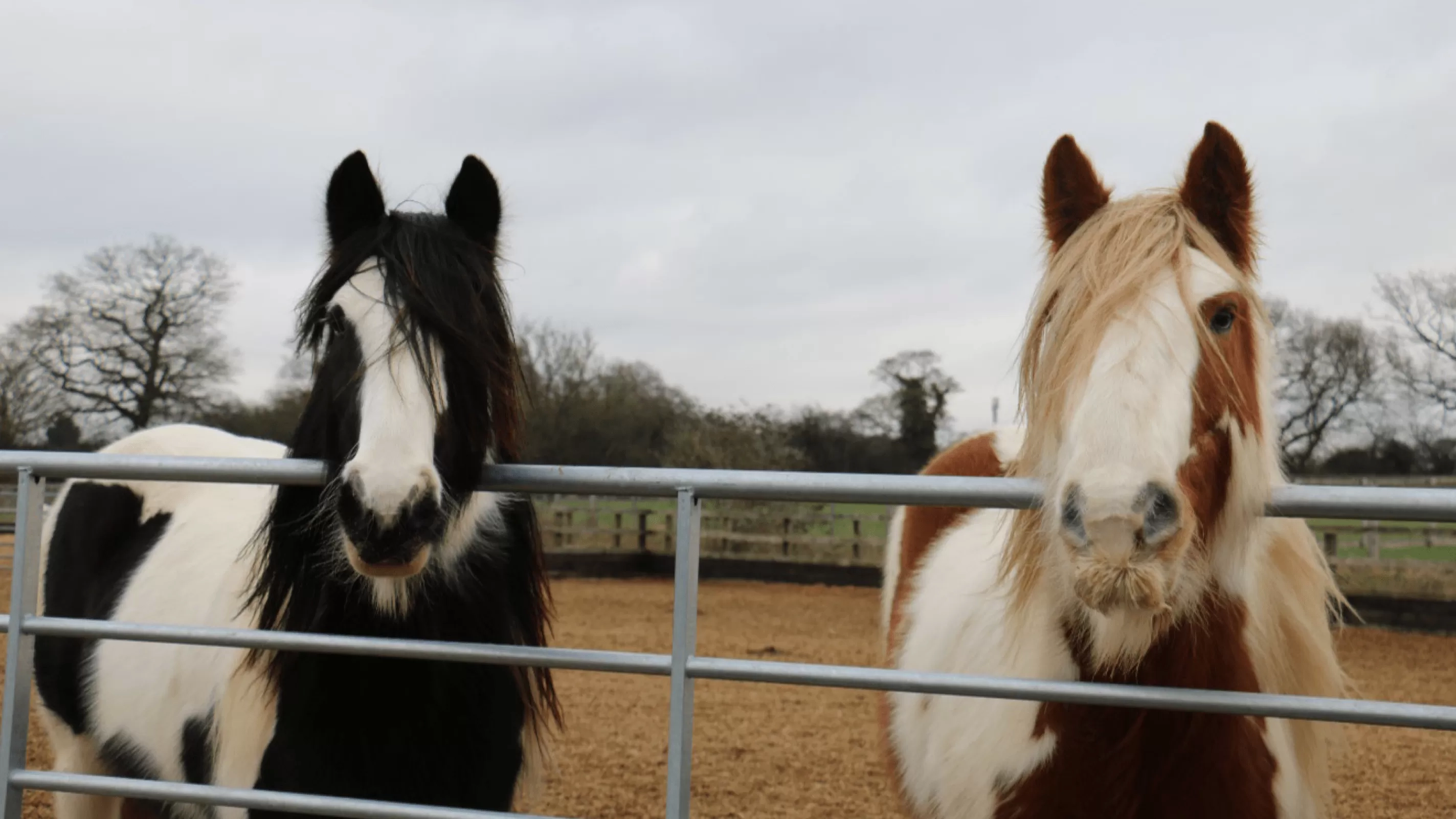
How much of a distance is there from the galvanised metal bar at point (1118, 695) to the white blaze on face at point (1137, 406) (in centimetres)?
28

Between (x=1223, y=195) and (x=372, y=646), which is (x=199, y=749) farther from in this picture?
(x=1223, y=195)

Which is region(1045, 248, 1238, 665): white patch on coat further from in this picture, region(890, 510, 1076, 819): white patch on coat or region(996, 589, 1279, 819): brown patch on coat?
region(890, 510, 1076, 819): white patch on coat

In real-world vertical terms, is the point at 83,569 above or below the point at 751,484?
below

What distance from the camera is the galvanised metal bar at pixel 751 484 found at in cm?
148

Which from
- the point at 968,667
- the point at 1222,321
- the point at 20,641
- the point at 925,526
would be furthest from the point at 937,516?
the point at 20,641

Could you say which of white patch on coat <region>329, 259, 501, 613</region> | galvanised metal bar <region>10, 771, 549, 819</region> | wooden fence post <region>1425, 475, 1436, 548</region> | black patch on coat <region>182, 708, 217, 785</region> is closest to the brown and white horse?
galvanised metal bar <region>10, 771, 549, 819</region>

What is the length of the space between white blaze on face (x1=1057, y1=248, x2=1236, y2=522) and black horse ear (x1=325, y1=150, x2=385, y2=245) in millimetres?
1726

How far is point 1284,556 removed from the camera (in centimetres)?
228

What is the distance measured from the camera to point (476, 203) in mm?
2592

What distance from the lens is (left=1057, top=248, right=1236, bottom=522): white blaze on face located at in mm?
1541

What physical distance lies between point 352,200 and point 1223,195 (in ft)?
6.53

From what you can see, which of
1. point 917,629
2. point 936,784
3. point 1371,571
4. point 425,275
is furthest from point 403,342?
point 1371,571

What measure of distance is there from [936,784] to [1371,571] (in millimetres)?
15483

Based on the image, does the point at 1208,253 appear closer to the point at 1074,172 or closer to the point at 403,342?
the point at 1074,172
